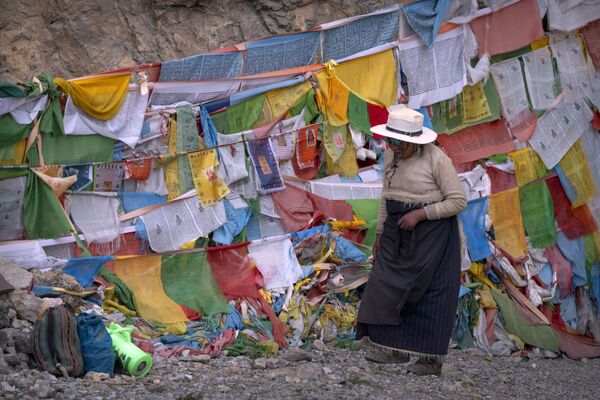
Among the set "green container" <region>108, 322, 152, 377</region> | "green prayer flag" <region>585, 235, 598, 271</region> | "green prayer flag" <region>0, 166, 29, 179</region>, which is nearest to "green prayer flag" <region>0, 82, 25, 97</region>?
"green prayer flag" <region>0, 166, 29, 179</region>

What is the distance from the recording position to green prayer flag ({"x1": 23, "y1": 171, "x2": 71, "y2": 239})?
7.30 meters

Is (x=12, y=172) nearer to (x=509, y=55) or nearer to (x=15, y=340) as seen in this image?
(x=15, y=340)

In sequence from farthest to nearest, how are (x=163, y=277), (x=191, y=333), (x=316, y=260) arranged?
1. (x=316, y=260)
2. (x=163, y=277)
3. (x=191, y=333)

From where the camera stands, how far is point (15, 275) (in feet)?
21.7

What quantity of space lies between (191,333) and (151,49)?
2.97 meters

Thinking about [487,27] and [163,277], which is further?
[487,27]

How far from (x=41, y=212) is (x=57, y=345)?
1739 millimetres

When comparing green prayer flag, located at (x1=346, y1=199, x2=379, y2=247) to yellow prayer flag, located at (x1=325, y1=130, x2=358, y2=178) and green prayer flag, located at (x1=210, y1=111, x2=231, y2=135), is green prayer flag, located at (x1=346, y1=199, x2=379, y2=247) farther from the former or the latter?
green prayer flag, located at (x1=210, y1=111, x2=231, y2=135)

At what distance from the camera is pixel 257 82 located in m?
8.57

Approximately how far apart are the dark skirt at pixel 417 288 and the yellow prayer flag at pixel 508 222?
391cm

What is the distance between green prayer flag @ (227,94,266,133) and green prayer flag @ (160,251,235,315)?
117 cm

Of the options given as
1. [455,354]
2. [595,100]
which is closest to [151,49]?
[455,354]

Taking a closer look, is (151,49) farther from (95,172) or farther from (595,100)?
(595,100)

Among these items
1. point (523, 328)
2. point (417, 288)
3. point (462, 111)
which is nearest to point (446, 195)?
point (417, 288)
